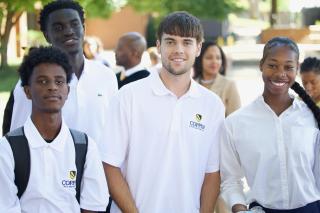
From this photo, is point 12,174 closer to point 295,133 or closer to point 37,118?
point 37,118

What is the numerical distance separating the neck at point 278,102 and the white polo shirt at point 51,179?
1079mm

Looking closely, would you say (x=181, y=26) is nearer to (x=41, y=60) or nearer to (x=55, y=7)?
(x=41, y=60)

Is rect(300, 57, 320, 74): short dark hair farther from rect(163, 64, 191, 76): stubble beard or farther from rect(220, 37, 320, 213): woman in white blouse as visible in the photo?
rect(163, 64, 191, 76): stubble beard

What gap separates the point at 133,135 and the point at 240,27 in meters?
52.3

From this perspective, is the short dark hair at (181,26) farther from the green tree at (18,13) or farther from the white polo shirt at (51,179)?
the green tree at (18,13)

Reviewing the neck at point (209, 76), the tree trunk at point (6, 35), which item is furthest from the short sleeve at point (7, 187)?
the tree trunk at point (6, 35)

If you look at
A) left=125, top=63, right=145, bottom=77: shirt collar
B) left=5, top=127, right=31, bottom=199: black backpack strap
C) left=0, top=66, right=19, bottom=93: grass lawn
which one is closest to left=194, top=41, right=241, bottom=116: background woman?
left=125, top=63, right=145, bottom=77: shirt collar

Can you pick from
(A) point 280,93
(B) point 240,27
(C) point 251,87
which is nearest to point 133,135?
(A) point 280,93

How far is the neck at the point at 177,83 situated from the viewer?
3596 mm

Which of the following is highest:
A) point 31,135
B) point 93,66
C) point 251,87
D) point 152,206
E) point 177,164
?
point 93,66

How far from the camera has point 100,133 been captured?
3.89 m

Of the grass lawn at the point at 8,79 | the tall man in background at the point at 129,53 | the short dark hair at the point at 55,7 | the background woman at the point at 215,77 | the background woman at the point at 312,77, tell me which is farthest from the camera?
the grass lawn at the point at 8,79

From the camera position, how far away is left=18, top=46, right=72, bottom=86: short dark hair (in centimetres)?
344

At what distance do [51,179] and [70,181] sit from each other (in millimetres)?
110
